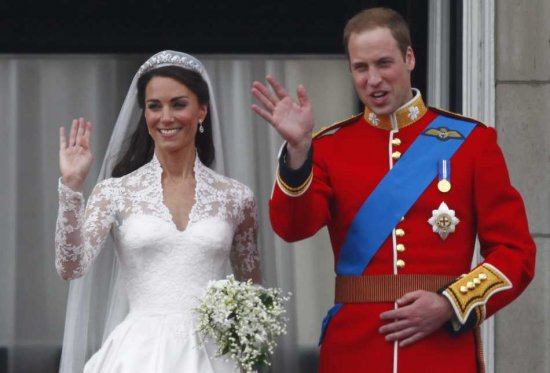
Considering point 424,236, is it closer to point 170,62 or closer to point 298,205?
point 298,205

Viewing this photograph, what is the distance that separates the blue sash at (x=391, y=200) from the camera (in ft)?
15.4

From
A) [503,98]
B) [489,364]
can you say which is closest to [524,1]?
[503,98]

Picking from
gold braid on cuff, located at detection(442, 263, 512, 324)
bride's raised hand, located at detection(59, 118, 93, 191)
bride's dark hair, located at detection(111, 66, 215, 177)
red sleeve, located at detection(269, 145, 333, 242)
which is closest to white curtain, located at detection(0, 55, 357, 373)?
bride's dark hair, located at detection(111, 66, 215, 177)

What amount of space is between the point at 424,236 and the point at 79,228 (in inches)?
41.9

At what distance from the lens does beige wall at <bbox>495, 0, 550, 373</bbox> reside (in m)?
5.87

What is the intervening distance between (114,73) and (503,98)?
2.10 m

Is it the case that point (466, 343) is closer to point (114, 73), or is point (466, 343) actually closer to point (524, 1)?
point (524, 1)

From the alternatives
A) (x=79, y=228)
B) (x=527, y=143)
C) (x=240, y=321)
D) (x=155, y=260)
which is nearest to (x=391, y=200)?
(x=240, y=321)

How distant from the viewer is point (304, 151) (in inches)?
176

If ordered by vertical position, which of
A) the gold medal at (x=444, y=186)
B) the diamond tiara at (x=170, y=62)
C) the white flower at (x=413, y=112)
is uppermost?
the diamond tiara at (x=170, y=62)

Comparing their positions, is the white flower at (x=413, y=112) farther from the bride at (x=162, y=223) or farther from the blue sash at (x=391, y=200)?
the bride at (x=162, y=223)

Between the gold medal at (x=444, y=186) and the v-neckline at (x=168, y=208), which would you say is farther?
the v-neckline at (x=168, y=208)

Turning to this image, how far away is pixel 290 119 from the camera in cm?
445

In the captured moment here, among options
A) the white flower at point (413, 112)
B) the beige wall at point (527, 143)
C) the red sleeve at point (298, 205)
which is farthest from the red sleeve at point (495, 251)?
the beige wall at point (527, 143)
